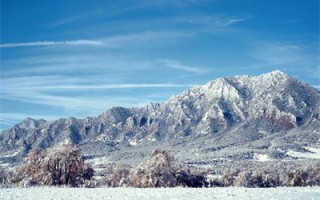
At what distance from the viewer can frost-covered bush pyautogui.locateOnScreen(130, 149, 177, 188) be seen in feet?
199

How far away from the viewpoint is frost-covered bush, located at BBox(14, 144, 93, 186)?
60303 mm

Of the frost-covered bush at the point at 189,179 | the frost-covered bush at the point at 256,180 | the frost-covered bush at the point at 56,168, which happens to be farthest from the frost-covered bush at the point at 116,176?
the frost-covered bush at the point at 256,180

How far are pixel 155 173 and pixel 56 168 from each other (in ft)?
45.4

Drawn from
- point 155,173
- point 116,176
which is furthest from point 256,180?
point 155,173

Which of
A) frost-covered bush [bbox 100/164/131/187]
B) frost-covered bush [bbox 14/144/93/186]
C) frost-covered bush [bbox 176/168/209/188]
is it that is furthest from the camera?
frost-covered bush [bbox 100/164/131/187]

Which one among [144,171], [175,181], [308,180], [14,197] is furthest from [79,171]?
[308,180]

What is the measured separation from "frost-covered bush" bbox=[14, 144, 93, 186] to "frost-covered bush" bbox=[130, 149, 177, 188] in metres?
7.29

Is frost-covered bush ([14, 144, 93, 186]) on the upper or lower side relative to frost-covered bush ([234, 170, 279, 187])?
upper

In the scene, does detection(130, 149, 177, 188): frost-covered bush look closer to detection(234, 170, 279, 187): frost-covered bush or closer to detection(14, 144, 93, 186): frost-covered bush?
detection(14, 144, 93, 186): frost-covered bush

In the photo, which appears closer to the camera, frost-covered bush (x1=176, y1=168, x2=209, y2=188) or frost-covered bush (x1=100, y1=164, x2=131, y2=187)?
frost-covered bush (x1=176, y1=168, x2=209, y2=188)

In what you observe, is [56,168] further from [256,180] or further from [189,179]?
[256,180]

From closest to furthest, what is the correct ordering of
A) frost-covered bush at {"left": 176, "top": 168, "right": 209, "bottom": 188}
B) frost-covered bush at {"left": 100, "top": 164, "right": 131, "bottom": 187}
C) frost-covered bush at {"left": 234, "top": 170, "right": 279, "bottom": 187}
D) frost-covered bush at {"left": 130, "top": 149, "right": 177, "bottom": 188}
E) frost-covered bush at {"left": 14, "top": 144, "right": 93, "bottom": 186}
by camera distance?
frost-covered bush at {"left": 14, "top": 144, "right": 93, "bottom": 186}
frost-covered bush at {"left": 130, "top": 149, "right": 177, "bottom": 188}
frost-covered bush at {"left": 176, "top": 168, "right": 209, "bottom": 188}
frost-covered bush at {"left": 100, "top": 164, "right": 131, "bottom": 187}
frost-covered bush at {"left": 234, "top": 170, "right": 279, "bottom": 187}

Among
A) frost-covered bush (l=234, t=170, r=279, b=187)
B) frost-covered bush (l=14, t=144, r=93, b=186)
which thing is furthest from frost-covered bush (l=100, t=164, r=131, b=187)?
frost-covered bush (l=234, t=170, r=279, b=187)

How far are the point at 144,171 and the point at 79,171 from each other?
9.31 m
